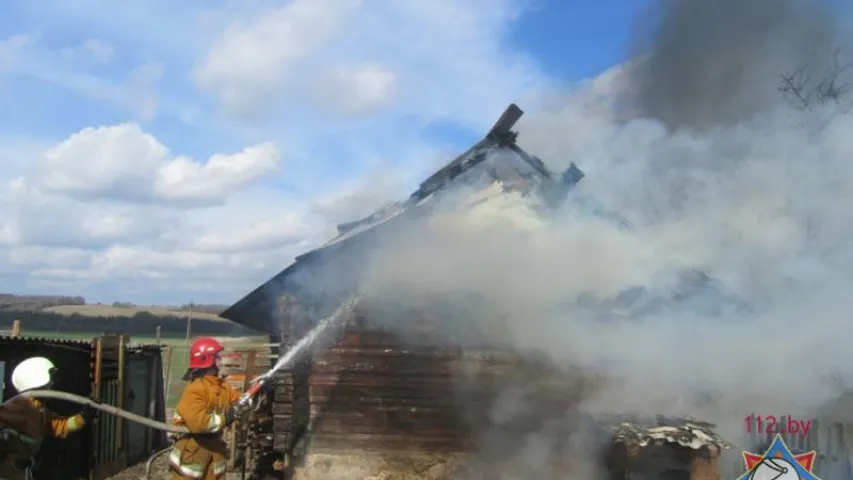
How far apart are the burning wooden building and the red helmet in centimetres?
288

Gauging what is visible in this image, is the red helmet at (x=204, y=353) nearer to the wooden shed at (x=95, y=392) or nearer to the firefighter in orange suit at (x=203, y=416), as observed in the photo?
the firefighter in orange suit at (x=203, y=416)

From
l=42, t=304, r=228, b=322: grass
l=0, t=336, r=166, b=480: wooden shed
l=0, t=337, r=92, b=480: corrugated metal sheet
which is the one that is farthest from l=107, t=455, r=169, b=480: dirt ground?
l=42, t=304, r=228, b=322: grass

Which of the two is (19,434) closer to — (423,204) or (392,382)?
(392,382)

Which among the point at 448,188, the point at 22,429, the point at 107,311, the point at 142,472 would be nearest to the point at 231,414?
the point at 22,429

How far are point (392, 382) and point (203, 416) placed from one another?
3586 mm

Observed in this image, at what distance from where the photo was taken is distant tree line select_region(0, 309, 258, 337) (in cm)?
3997

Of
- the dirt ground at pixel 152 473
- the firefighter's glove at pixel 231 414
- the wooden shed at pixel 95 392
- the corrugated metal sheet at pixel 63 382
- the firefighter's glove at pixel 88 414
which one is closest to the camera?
the firefighter's glove at pixel 231 414

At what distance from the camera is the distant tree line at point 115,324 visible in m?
40.0

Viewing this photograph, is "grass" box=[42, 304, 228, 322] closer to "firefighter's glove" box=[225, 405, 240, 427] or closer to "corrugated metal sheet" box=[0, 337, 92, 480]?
"corrugated metal sheet" box=[0, 337, 92, 480]

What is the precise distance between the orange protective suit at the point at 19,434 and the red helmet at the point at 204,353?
1.33 metres

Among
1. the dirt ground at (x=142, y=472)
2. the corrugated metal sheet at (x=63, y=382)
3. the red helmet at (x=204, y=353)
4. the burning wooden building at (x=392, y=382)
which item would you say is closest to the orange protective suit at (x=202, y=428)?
the red helmet at (x=204, y=353)

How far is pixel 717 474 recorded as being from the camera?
22.9 feet

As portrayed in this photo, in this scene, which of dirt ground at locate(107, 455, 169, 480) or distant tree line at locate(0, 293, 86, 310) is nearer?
dirt ground at locate(107, 455, 169, 480)

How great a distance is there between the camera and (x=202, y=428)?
17.6 ft
